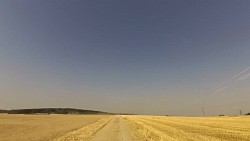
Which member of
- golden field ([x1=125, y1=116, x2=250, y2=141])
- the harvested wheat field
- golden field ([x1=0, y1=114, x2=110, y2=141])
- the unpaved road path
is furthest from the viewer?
golden field ([x1=0, y1=114, x2=110, y2=141])

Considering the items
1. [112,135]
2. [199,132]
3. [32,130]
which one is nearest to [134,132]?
[112,135]

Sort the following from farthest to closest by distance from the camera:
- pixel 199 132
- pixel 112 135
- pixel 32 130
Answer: pixel 32 130 < pixel 199 132 < pixel 112 135

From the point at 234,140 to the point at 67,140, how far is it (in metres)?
14.7

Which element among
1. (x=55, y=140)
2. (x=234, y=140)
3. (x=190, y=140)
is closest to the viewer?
(x=234, y=140)

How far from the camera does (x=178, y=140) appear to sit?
2502 cm

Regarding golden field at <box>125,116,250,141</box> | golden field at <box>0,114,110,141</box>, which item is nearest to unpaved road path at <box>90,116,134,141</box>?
golden field at <box>125,116,250,141</box>

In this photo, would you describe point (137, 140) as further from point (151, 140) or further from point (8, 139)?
point (8, 139)

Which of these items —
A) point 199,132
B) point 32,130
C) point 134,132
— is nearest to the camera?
point 199,132

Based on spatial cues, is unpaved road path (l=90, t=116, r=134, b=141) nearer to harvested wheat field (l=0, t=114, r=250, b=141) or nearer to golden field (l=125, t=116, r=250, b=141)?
harvested wheat field (l=0, t=114, r=250, b=141)

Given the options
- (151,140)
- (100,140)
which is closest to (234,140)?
(151,140)

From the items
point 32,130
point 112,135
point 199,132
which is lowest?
point 112,135

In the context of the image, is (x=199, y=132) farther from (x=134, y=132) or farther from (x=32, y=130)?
(x=32, y=130)

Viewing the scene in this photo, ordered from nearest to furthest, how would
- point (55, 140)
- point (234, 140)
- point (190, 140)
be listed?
point (234, 140) < point (190, 140) < point (55, 140)

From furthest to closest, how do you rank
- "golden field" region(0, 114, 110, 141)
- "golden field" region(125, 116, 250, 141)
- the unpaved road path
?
"golden field" region(0, 114, 110, 141), the unpaved road path, "golden field" region(125, 116, 250, 141)
